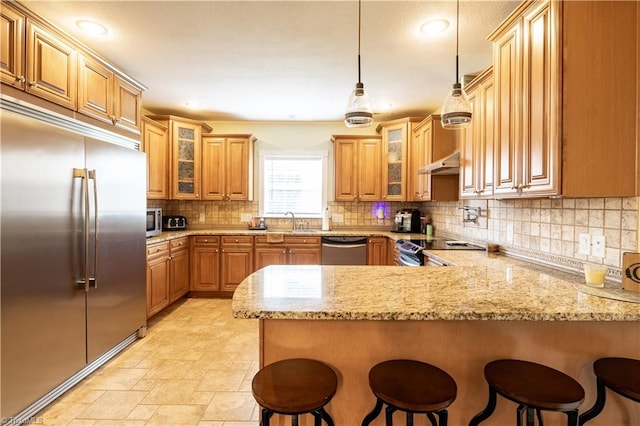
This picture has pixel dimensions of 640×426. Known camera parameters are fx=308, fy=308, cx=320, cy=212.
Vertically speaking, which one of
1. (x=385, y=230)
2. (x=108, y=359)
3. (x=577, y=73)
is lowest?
(x=108, y=359)

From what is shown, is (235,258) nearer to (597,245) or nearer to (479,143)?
(479,143)

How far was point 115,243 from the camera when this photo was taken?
99.1 inches

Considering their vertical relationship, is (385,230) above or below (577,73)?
below

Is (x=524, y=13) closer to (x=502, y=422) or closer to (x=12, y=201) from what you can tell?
(x=502, y=422)

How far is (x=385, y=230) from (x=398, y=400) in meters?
3.92

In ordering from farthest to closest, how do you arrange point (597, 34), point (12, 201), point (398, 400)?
1. point (12, 201)
2. point (597, 34)
3. point (398, 400)

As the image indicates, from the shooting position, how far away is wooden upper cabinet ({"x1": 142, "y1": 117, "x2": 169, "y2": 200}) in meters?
3.88

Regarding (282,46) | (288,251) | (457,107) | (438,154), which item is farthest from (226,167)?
(457,107)

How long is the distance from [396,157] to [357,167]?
59 centimetres

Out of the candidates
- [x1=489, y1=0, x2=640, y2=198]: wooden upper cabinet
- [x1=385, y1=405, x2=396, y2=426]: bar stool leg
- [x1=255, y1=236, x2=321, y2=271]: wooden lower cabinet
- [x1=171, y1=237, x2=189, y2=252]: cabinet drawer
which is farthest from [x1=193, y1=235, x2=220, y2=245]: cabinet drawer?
[x1=489, y1=0, x2=640, y2=198]: wooden upper cabinet

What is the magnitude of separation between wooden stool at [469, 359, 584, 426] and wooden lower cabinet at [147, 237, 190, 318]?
3.26 metres

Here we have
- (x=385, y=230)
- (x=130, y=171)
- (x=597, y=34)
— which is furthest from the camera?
(x=385, y=230)

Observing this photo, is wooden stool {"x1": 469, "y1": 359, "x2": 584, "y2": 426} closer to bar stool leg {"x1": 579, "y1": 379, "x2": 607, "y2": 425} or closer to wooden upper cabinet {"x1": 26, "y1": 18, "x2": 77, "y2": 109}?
bar stool leg {"x1": 579, "y1": 379, "x2": 607, "y2": 425}

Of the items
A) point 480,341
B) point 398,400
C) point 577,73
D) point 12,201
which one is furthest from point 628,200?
point 12,201
